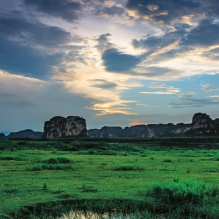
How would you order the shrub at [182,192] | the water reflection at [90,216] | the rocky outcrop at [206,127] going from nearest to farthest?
the water reflection at [90,216] → the shrub at [182,192] → the rocky outcrop at [206,127]

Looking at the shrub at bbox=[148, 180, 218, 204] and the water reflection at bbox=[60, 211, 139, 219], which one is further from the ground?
the shrub at bbox=[148, 180, 218, 204]

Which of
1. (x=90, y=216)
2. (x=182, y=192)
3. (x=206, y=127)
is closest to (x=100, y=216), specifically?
(x=90, y=216)

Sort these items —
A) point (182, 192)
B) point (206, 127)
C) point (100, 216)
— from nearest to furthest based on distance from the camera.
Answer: point (100, 216)
point (182, 192)
point (206, 127)

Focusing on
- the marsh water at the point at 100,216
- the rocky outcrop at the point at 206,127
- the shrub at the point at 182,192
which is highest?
the rocky outcrop at the point at 206,127

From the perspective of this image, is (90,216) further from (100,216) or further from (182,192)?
(182,192)

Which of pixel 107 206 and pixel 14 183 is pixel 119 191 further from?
pixel 14 183

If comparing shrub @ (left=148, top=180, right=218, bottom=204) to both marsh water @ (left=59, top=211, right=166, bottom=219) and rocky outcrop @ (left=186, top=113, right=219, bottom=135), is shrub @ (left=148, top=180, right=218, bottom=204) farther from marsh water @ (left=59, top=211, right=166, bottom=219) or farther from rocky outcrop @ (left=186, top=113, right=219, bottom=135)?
rocky outcrop @ (left=186, top=113, right=219, bottom=135)

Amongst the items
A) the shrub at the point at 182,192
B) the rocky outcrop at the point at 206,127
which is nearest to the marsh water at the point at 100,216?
the shrub at the point at 182,192

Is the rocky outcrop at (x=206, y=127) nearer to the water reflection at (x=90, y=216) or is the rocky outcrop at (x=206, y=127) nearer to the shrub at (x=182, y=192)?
the shrub at (x=182, y=192)

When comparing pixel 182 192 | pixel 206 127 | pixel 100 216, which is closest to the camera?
pixel 100 216

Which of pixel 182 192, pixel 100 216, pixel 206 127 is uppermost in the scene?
pixel 206 127

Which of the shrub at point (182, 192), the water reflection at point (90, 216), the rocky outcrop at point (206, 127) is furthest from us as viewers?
the rocky outcrop at point (206, 127)

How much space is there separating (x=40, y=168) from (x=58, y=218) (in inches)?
416

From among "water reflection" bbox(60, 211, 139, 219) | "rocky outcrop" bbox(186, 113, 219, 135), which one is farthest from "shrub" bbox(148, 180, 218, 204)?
"rocky outcrop" bbox(186, 113, 219, 135)
